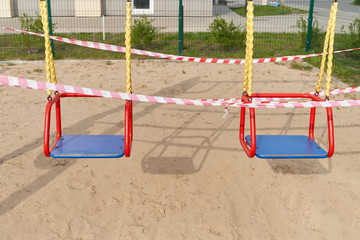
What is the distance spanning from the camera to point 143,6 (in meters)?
16.7

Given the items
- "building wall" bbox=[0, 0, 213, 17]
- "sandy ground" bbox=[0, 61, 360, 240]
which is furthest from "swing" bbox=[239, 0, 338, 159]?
"building wall" bbox=[0, 0, 213, 17]

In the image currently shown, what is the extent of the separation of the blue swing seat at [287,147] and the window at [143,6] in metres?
13.8

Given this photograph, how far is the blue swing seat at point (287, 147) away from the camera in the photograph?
3.39 m

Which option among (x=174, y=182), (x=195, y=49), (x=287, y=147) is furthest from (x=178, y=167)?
(x=195, y=49)

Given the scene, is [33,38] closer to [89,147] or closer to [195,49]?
[195,49]

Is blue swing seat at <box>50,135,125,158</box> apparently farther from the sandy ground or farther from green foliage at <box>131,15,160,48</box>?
green foliage at <box>131,15,160,48</box>

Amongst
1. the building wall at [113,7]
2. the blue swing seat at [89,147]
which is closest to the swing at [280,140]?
the blue swing seat at [89,147]

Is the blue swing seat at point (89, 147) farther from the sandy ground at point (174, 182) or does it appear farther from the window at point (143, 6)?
the window at point (143, 6)

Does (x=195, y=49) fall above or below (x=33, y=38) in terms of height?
below

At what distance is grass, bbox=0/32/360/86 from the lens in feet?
31.7

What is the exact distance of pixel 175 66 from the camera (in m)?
9.42

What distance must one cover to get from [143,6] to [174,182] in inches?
538

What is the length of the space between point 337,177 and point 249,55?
1.97 meters

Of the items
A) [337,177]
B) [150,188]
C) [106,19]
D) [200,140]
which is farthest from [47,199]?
[106,19]
